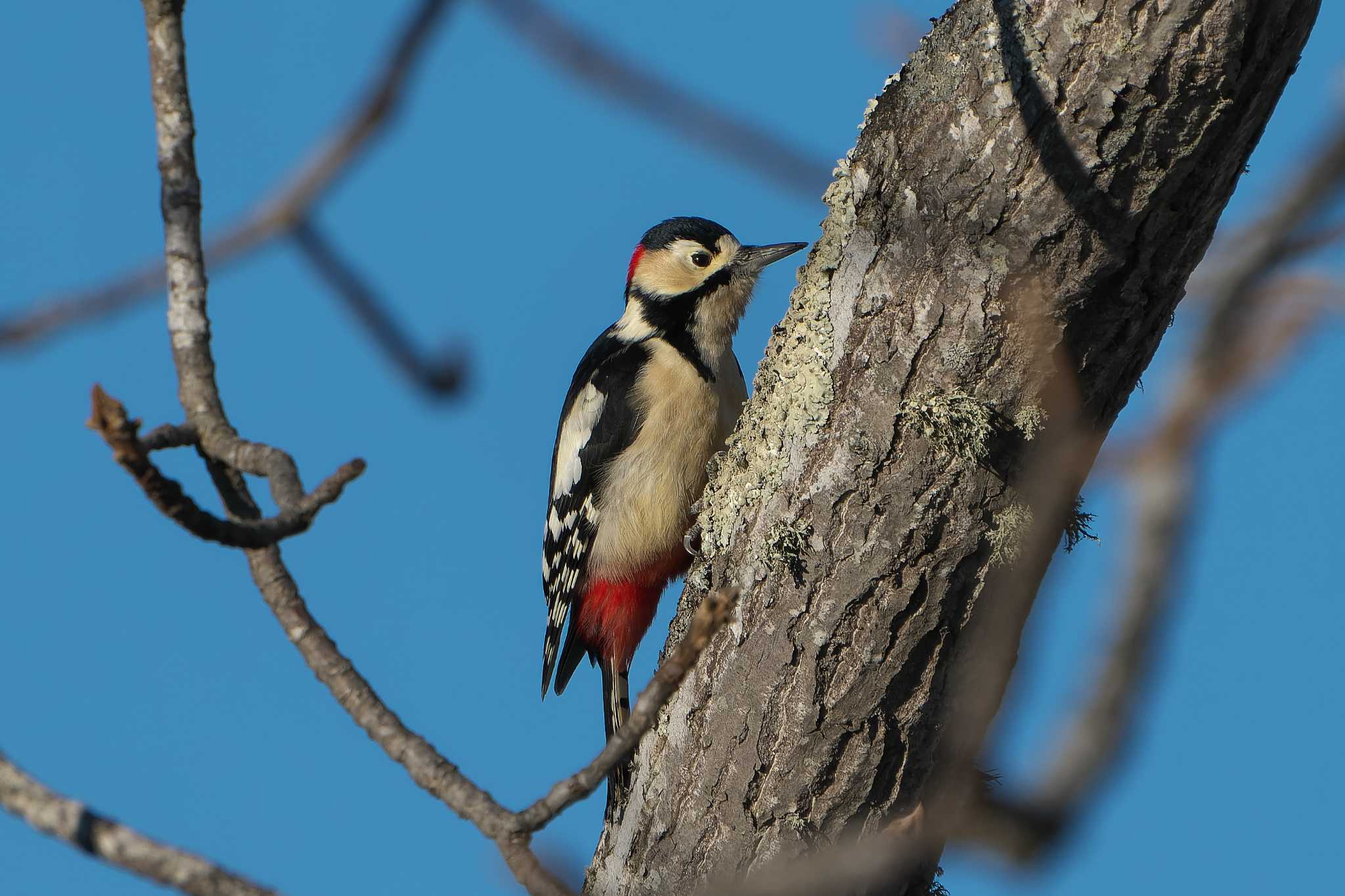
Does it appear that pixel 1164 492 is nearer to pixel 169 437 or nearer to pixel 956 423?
pixel 956 423

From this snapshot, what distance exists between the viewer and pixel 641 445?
478 centimetres

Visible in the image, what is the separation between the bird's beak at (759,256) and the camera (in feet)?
17.0


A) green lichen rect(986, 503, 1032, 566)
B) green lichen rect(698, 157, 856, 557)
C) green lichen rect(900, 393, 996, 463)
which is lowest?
green lichen rect(986, 503, 1032, 566)

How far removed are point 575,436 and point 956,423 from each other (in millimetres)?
2569

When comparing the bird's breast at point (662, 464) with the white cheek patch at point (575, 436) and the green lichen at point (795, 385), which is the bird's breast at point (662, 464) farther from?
the green lichen at point (795, 385)

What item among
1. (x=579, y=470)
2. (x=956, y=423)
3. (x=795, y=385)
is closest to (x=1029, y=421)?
(x=956, y=423)

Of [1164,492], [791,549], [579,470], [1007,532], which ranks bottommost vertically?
[1164,492]

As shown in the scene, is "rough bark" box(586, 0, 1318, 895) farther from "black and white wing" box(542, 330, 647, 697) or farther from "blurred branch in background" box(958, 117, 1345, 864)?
"black and white wing" box(542, 330, 647, 697)

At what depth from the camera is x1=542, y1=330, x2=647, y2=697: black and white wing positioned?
489 centimetres

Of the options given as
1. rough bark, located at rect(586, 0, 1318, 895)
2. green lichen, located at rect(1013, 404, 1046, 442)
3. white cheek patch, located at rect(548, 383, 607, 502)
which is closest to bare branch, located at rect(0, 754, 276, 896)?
rough bark, located at rect(586, 0, 1318, 895)

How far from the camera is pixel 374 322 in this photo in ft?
9.40

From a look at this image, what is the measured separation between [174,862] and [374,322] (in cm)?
134

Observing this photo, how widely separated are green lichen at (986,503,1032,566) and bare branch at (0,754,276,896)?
1.57 m

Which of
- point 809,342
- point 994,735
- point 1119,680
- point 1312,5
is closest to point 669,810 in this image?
point 994,735
